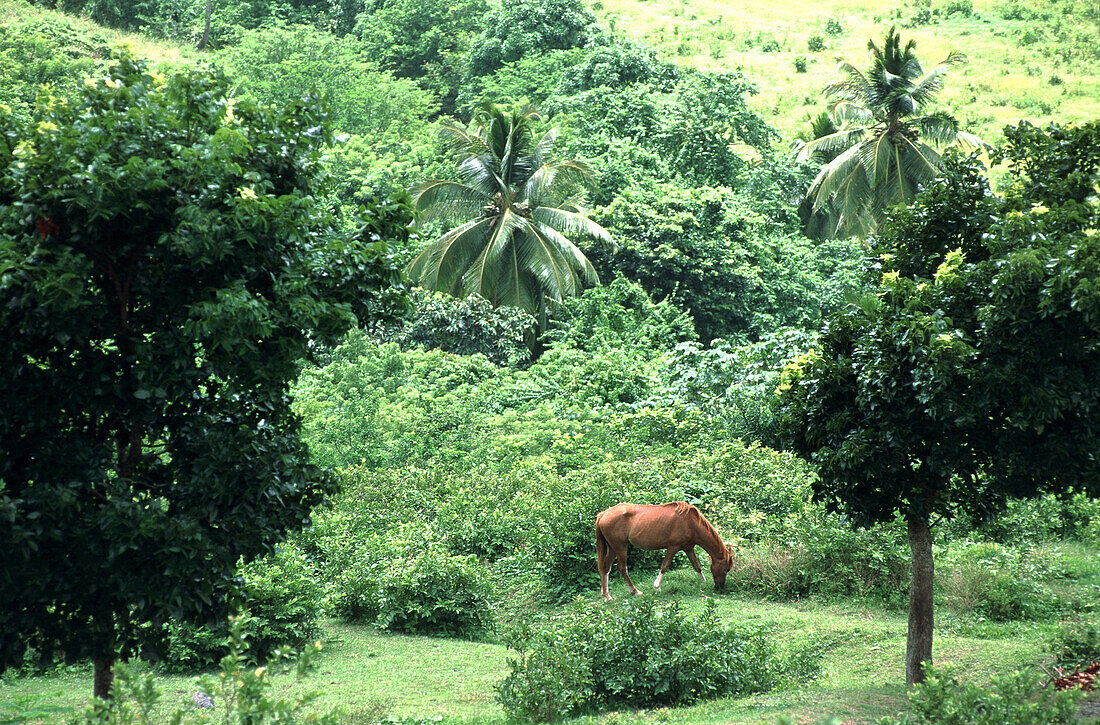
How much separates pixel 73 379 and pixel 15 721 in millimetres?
2413

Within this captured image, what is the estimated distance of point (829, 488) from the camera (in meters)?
7.45

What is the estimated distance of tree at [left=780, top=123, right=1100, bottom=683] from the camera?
6199mm

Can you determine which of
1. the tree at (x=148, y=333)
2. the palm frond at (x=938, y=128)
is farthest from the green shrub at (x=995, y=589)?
the palm frond at (x=938, y=128)

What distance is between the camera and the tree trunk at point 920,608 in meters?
7.63

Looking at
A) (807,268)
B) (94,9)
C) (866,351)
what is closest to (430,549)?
(866,351)

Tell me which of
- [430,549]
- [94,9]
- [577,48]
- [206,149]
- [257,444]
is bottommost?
[430,549]

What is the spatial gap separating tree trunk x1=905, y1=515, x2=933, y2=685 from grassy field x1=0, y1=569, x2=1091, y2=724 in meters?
0.25

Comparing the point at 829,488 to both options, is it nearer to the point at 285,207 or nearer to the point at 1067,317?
the point at 1067,317

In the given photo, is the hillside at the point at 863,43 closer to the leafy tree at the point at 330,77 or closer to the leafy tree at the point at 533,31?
the leafy tree at the point at 330,77

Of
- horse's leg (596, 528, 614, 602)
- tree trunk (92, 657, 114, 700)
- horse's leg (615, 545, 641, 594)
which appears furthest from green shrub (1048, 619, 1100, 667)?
tree trunk (92, 657, 114, 700)

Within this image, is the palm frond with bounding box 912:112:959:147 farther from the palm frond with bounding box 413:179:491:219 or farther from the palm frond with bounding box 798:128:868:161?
the palm frond with bounding box 413:179:491:219

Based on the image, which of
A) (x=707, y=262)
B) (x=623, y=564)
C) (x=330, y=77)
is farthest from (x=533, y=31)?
(x=623, y=564)

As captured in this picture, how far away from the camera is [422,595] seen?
11203mm

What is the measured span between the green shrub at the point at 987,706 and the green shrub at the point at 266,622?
619 centimetres
